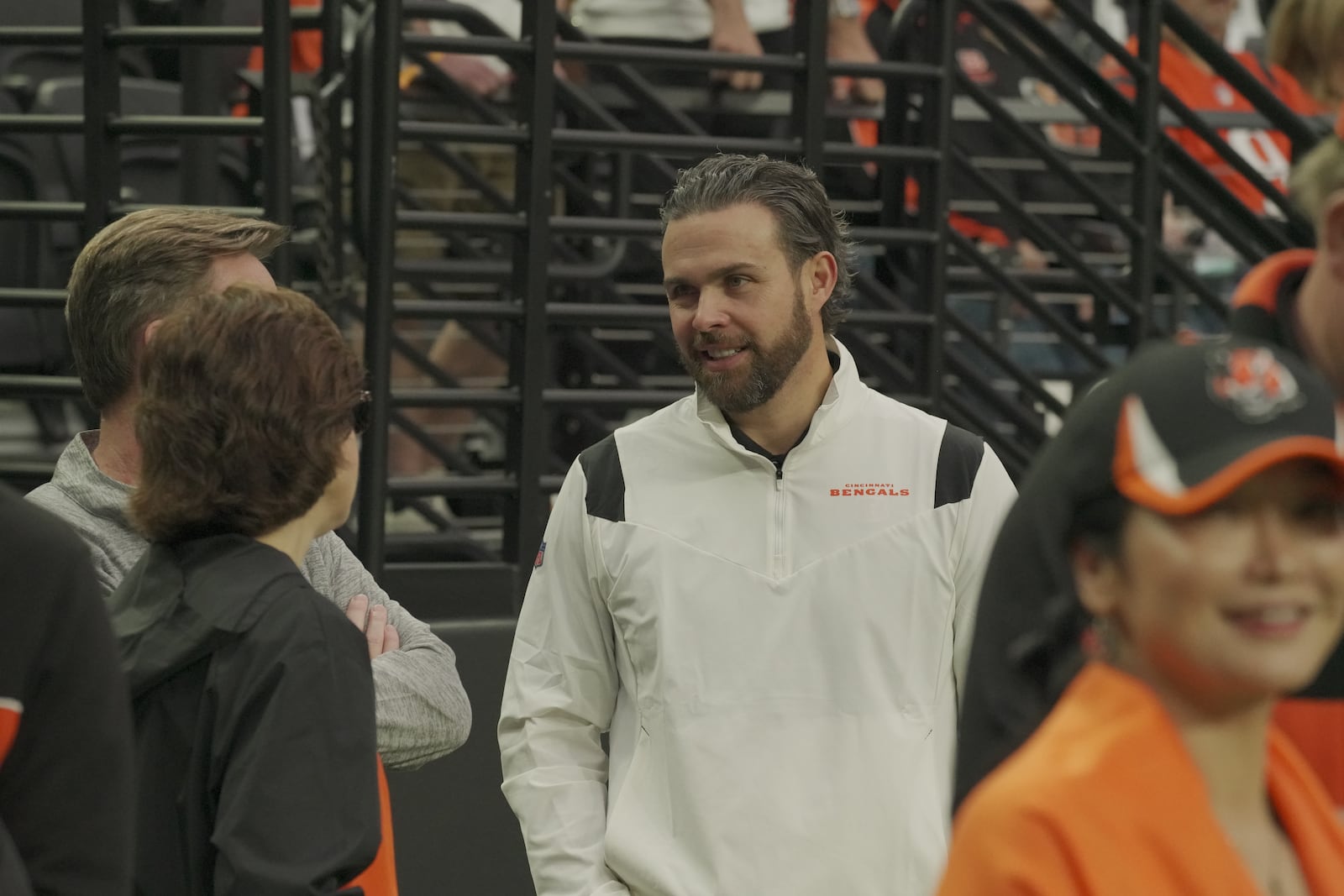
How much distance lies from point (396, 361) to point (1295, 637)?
22.0ft

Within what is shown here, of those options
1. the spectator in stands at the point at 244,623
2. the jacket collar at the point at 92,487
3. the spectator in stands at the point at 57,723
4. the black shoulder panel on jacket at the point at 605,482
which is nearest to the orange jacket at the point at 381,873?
the spectator in stands at the point at 244,623

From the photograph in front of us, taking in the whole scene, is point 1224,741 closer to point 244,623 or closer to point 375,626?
point 244,623

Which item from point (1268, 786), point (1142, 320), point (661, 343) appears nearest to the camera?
point (1268, 786)

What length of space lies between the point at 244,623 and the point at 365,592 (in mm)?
893

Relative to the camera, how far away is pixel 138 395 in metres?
3.06

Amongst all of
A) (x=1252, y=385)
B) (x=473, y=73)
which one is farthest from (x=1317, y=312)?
(x=473, y=73)

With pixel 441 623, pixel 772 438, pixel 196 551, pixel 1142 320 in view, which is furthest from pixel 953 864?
pixel 1142 320

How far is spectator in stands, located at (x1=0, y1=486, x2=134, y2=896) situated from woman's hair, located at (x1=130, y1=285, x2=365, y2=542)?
1.65ft

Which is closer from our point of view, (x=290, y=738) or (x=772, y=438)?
(x=290, y=738)

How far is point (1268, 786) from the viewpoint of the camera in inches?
69.4

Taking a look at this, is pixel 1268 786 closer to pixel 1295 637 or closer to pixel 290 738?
pixel 1295 637

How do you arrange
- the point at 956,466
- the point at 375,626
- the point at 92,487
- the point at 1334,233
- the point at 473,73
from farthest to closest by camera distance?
the point at 473,73 < the point at 956,466 < the point at 375,626 < the point at 92,487 < the point at 1334,233

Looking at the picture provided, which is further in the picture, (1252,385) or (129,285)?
(129,285)

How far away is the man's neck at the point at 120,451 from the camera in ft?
10.0
